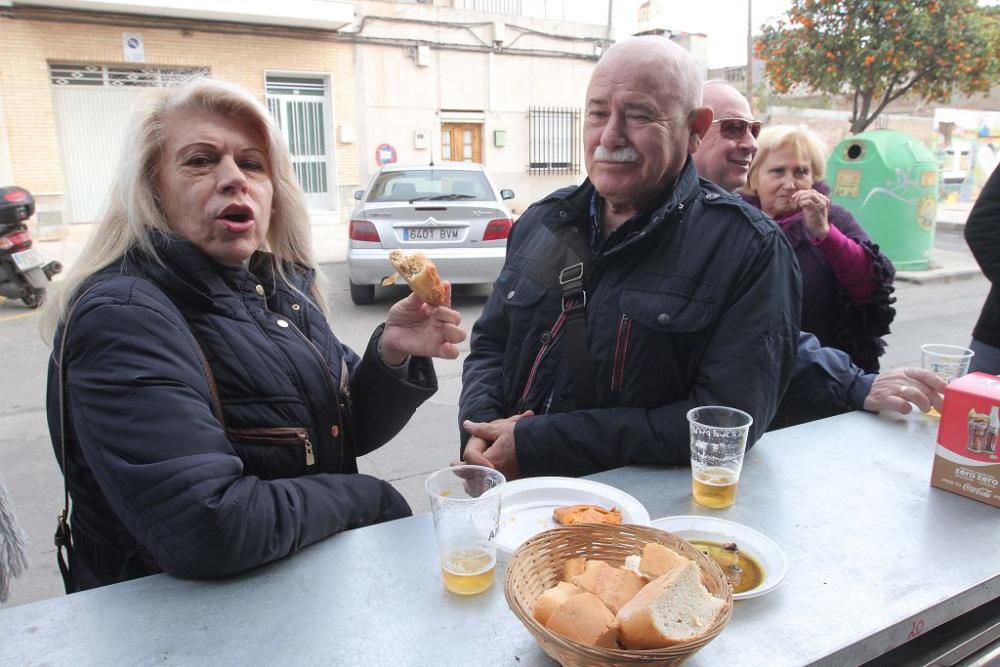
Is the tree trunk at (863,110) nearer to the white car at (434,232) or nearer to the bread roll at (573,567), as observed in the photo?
the white car at (434,232)

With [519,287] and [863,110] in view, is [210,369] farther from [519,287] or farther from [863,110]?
[863,110]

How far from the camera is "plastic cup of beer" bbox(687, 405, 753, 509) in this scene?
1.66 metres

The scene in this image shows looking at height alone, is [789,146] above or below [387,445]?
above

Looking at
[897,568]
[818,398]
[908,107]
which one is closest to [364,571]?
[897,568]

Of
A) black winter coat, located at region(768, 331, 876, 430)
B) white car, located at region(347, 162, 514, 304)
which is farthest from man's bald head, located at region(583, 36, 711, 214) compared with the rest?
white car, located at region(347, 162, 514, 304)

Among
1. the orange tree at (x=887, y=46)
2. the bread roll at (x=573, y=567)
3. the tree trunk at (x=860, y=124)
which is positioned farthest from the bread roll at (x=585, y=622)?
the tree trunk at (x=860, y=124)

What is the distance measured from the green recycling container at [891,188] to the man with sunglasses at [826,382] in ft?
28.2

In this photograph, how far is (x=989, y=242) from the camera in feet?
8.99

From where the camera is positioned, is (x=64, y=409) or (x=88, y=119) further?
(x=88, y=119)

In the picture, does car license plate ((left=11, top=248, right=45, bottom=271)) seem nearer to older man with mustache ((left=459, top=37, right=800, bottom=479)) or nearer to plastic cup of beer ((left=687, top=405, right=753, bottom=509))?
older man with mustache ((left=459, top=37, right=800, bottom=479))

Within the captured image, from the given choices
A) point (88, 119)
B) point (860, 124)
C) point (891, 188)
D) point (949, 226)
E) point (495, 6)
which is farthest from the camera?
point (949, 226)

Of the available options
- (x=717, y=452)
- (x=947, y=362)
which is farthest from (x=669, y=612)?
(x=947, y=362)

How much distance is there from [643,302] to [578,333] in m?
0.22

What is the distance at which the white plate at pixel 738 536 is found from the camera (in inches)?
55.6
